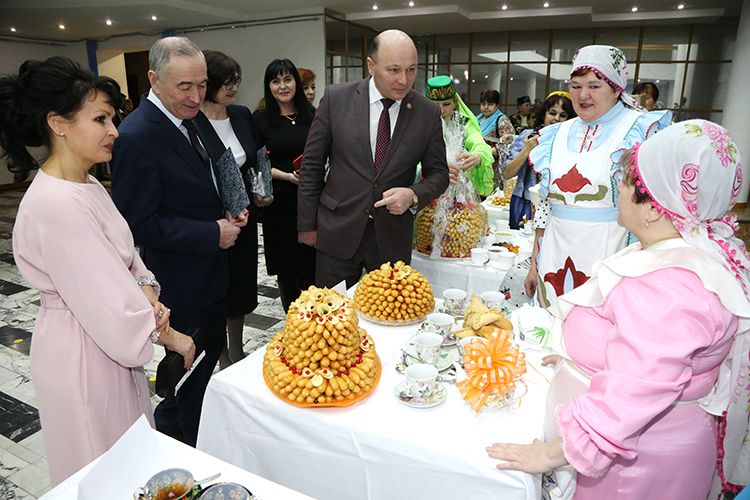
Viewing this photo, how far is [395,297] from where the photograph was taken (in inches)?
68.1

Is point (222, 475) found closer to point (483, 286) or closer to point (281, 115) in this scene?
point (483, 286)

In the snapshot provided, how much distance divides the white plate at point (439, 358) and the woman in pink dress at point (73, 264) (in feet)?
2.49

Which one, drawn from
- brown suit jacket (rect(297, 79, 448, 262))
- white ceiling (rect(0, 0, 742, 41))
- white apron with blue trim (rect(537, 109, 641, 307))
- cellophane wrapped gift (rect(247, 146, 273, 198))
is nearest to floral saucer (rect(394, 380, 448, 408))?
white apron with blue trim (rect(537, 109, 641, 307))

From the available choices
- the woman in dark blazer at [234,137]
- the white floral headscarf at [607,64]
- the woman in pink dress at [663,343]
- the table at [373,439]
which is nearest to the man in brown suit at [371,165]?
the woman in dark blazer at [234,137]

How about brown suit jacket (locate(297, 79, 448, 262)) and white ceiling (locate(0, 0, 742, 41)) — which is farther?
white ceiling (locate(0, 0, 742, 41))

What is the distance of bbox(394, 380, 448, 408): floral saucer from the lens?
128 centimetres

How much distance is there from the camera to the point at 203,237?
205 centimetres

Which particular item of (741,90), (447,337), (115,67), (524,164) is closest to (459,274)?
(447,337)

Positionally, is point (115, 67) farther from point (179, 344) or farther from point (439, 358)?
point (439, 358)

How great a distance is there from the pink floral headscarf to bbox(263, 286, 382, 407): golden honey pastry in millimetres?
805

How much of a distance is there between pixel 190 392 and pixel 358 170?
51.0 inches

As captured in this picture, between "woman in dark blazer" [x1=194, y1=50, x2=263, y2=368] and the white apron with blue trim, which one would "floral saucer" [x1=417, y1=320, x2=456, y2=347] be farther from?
"woman in dark blazer" [x1=194, y1=50, x2=263, y2=368]

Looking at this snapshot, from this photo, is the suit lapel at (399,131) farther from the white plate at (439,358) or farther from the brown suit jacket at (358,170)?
the white plate at (439,358)

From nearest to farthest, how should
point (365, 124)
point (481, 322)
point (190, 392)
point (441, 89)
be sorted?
point (481, 322) < point (190, 392) < point (365, 124) < point (441, 89)
